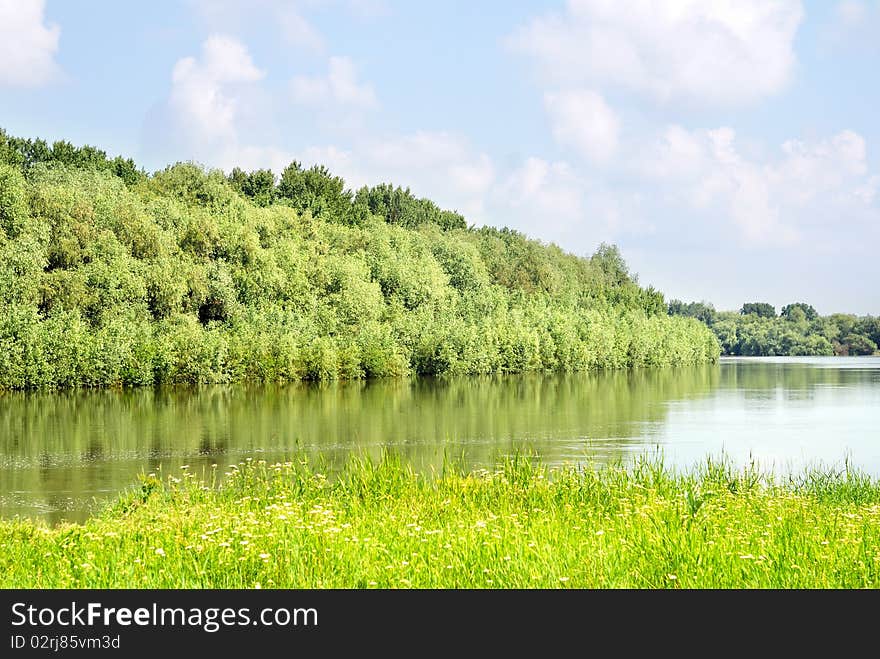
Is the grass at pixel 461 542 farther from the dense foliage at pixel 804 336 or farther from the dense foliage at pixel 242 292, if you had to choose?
the dense foliage at pixel 804 336

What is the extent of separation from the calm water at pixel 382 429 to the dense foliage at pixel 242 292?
386 cm

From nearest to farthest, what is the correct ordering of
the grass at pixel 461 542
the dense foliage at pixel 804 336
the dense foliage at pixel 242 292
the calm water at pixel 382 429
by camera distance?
1. the grass at pixel 461 542
2. the calm water at pixel 382 429
3. the dense foliage at pixel 242 292
4. the dense foliage at pixel 804 336

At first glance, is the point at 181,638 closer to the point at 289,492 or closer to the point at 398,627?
the point at 398,627

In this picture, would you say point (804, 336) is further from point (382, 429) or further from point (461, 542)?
point (461, 542)

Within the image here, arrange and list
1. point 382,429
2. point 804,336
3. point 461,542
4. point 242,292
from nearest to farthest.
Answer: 1. point 461,542
2. point 382,429
3. point 242,292
4. point 804,336

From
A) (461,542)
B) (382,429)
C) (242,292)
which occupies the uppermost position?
(242,292)

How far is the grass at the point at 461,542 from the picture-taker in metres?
7.95

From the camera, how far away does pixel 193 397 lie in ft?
141

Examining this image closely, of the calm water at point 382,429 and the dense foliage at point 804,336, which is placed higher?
the dense foliage at point 804,336

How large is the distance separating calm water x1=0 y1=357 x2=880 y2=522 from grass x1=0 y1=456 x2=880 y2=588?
459cm

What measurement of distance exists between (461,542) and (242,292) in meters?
53.9

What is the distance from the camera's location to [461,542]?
902 cm

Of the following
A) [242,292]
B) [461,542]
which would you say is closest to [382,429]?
[461,542]

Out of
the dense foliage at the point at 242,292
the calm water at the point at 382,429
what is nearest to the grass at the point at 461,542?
the calm water at the point at 382,429
